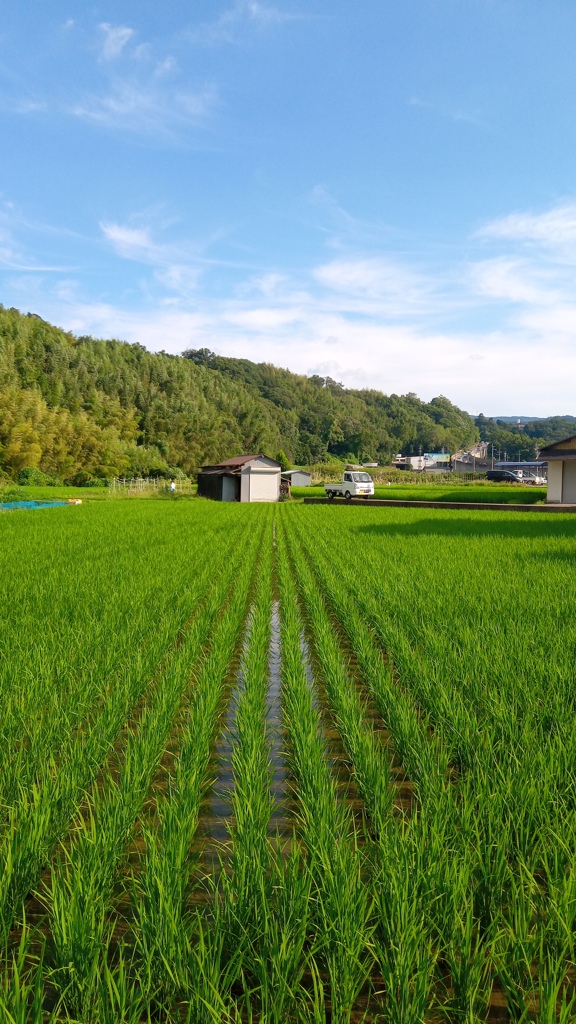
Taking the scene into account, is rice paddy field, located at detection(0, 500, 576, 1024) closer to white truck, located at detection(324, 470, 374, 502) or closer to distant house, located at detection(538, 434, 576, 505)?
distant house, located at detection(538, 434, 576, 505)

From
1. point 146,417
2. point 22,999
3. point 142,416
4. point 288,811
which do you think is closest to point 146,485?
point 146,417

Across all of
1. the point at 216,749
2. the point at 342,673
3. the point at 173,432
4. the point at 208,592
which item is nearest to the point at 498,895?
the point at 216,749

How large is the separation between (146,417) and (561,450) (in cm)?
4745

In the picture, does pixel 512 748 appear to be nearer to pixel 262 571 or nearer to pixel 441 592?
pixel 441 592

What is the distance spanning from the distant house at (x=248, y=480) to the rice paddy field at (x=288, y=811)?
29493 mm

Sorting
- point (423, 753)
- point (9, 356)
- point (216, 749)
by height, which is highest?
point (9, 356)

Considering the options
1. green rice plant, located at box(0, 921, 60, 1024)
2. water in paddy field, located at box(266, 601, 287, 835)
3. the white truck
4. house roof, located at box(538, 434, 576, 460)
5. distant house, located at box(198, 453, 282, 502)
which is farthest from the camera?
distant house, located at box(198, 453, 282, 502)

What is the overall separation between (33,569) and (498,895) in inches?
316

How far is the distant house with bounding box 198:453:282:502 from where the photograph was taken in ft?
119

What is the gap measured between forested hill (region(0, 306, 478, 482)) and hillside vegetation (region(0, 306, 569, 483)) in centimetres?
11

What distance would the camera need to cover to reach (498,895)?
6.72ft

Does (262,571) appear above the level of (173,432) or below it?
below

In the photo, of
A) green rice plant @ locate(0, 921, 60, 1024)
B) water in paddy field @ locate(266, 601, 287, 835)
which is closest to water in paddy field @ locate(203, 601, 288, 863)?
water in paddy field @ locate(266, 601, 287, 835)

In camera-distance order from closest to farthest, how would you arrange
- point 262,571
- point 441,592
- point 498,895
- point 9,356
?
point 498,895 → point 441,592 → point 262,571 → point 9,356
